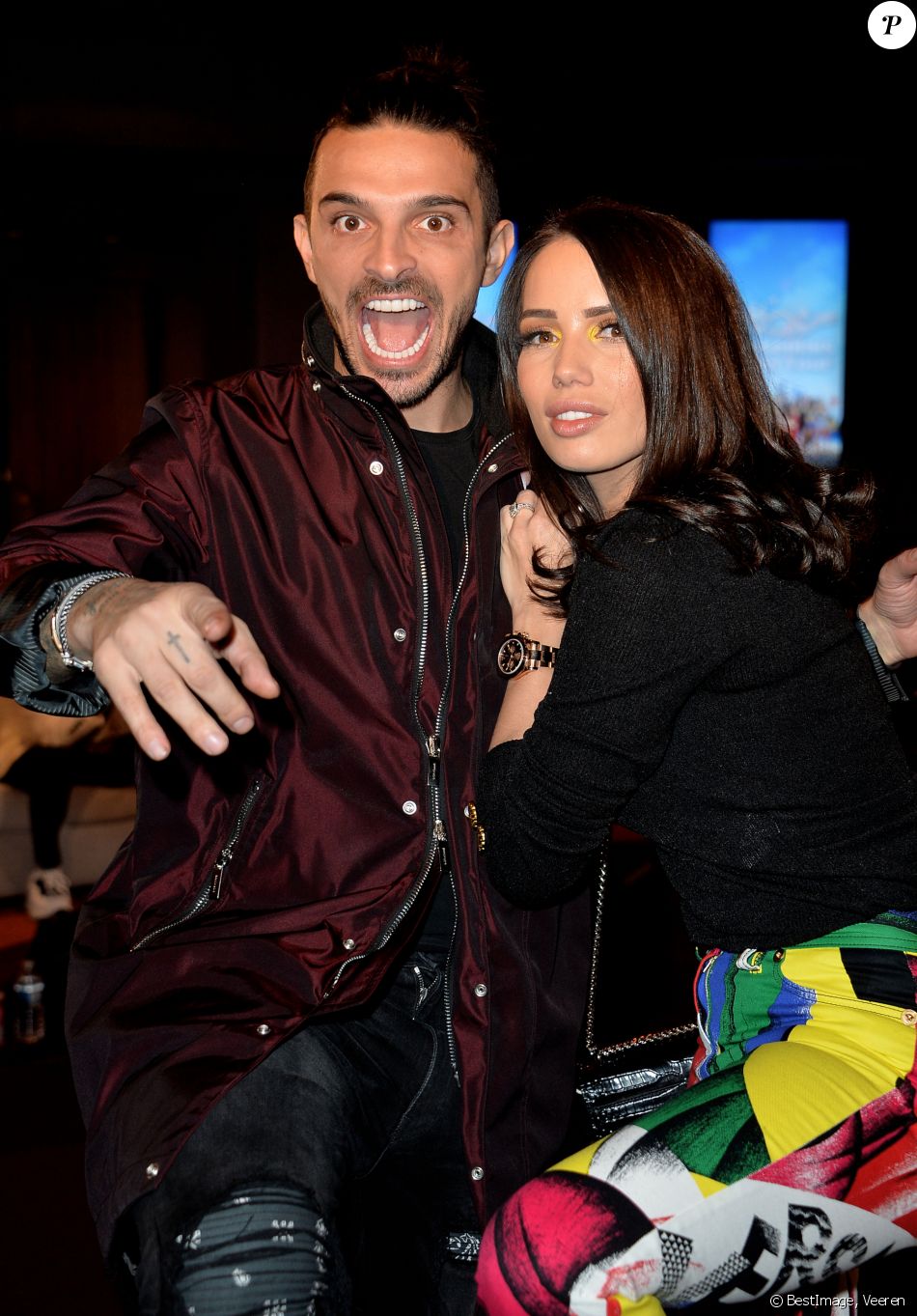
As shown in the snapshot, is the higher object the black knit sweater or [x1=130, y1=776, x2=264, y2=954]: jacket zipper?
the black knit sweater

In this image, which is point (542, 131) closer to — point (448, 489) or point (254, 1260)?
point (448, 489)

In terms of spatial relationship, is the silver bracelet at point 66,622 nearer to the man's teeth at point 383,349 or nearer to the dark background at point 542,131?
the man's teeth at point 383,349

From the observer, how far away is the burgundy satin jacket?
1.56m

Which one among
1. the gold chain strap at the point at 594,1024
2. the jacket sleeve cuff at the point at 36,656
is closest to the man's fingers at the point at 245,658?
the jacket sleeve cuff at the point at 36,656

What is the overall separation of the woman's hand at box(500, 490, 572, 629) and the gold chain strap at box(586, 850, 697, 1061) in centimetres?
36

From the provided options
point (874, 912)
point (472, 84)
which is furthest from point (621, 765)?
point (472, 84)

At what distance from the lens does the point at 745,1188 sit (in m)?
1.32

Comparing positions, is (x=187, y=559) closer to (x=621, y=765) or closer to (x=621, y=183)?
(x=621, y=765)

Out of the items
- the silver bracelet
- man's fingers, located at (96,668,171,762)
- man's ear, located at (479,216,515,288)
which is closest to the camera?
man's fingers, located at (96,668,171,762)

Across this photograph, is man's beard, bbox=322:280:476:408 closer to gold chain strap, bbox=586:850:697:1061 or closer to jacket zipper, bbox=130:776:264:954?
jacket zipper, bbox=130:776:264:954

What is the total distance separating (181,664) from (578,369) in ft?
2.39

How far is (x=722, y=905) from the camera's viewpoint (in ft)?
4.99

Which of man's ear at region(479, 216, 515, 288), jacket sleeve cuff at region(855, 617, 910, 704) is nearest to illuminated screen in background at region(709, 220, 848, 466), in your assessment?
man's ear at region(479, 216, 515, 288)

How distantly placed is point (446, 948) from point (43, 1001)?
7.70 feet
